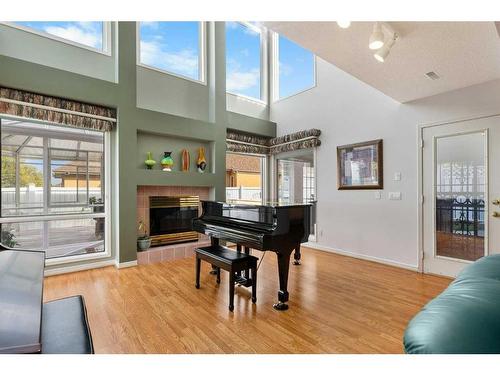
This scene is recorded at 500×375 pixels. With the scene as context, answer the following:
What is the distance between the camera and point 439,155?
348 centimetres

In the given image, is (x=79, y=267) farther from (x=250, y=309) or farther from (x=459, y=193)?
(x=459, y=193)

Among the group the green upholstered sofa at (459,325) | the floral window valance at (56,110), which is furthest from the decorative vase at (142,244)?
the green upholstered sofa at (459,325)

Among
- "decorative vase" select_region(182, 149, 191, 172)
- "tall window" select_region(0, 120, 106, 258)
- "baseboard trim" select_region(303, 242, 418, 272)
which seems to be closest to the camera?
"tall window" select_region(0, 120, 106, 258)

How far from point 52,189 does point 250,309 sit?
321 centimetres

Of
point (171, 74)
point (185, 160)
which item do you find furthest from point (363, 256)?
point (171, 74)

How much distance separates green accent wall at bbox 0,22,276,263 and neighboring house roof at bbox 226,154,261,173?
547 millimetres

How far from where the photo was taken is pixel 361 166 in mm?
4328

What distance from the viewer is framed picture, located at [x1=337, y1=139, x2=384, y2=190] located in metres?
4.09

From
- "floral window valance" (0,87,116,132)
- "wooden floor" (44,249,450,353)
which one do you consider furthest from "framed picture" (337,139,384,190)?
"floral window valance" (0,87,116,132)

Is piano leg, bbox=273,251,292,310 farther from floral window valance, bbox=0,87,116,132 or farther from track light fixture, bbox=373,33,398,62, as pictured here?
floral window valance, bbox=0,87,116,132

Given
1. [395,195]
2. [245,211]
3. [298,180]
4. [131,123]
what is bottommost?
[245,211]

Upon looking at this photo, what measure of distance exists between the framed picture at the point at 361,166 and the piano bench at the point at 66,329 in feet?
13.4
